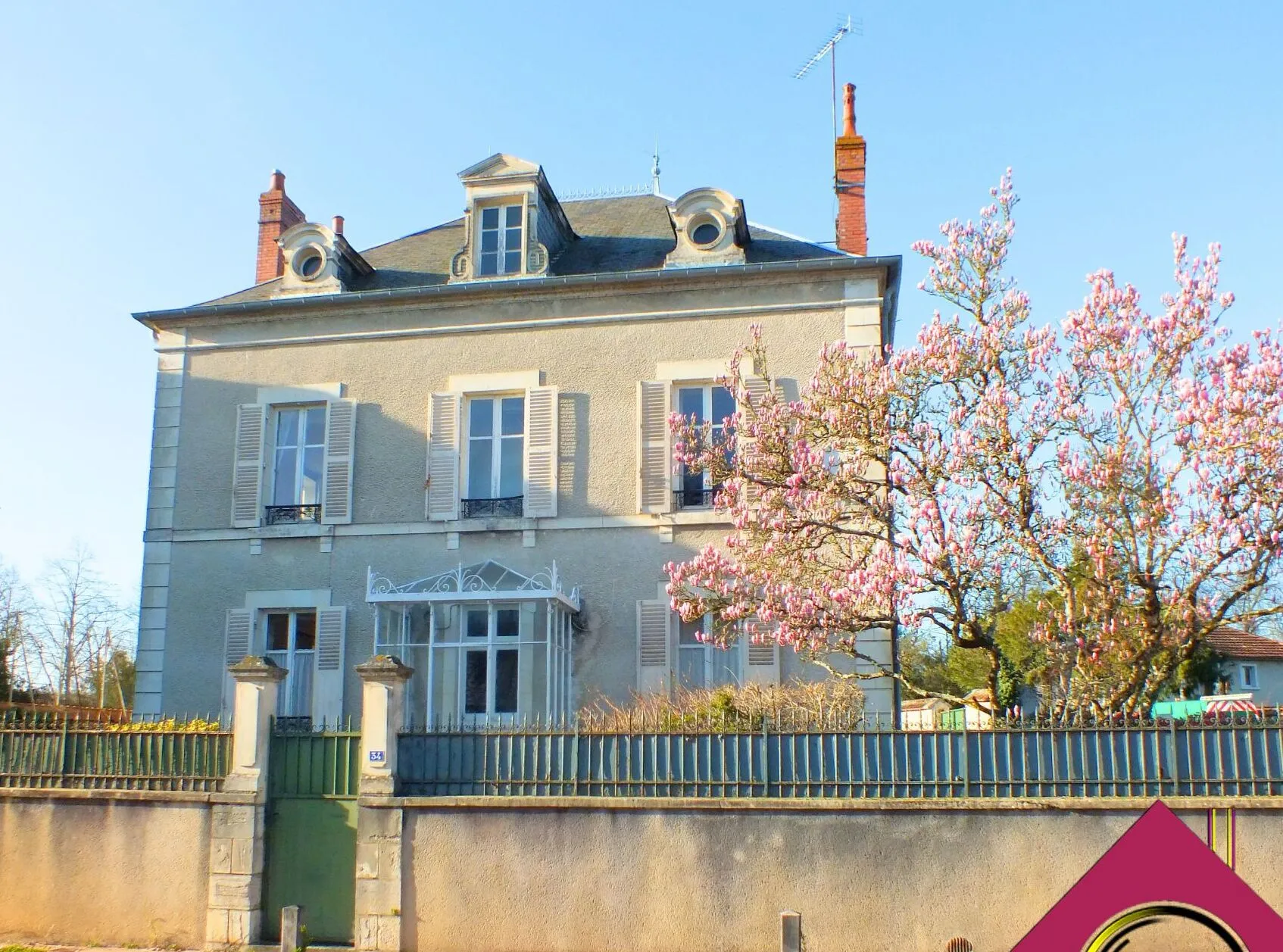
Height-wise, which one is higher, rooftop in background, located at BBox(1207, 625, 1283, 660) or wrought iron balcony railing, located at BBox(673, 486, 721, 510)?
wrought iron balcony railing, located at BBox(673, 486, 721, 510)

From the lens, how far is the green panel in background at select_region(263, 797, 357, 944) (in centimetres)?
917

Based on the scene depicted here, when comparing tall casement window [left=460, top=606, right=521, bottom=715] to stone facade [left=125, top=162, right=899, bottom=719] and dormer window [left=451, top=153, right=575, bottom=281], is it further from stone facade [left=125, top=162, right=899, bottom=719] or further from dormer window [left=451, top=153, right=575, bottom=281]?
dormer window [left=451, top=153, right=575, bottom=281]

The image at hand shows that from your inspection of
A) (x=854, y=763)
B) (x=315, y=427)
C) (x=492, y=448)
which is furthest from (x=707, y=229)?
(x=854, y=763)

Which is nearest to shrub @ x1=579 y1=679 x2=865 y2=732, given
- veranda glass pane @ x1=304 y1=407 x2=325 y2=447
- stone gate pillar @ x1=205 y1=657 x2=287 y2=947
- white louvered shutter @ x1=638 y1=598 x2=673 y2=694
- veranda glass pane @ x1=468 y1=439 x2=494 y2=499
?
white louvered shutter @ x1=638 y1=598 x2=673 y2=694

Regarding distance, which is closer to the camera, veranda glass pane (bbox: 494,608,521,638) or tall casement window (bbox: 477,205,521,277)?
veranda glass pane (bbox: 494,608,521,638)

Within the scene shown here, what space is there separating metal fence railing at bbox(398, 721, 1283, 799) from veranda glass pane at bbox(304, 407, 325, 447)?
7203 millimetres

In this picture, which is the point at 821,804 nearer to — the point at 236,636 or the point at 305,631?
the point at 305,631

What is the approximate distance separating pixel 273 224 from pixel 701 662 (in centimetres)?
972

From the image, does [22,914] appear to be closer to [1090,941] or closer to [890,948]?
[890,948]

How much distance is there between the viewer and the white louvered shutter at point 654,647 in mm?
13820

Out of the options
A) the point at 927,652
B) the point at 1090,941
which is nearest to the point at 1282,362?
the point at 1090,941

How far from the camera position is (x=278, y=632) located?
15047 millimetres

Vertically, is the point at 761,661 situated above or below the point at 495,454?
below

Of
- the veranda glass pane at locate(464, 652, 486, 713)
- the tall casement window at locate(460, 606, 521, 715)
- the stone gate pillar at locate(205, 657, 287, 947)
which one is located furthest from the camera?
the veranda glass pane at locate(464, 652, 486, 713)
